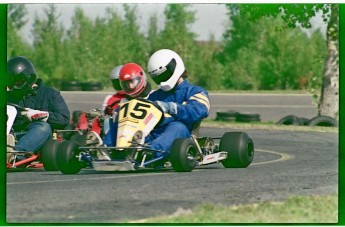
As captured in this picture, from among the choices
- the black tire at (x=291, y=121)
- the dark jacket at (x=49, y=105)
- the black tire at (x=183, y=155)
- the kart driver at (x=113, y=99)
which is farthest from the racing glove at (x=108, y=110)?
the black tire at (x=291, y=121)

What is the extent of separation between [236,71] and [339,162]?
22.3 m

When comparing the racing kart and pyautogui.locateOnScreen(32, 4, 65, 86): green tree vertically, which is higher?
pyautogui.locateOnScreen(32, 4, 65, 86): green tree

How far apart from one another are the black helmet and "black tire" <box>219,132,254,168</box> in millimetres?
2461

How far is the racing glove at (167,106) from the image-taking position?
1169 cm

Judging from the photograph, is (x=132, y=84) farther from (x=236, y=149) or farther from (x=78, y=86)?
(x=78, y=86)

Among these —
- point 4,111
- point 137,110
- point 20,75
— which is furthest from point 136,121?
point 20,75

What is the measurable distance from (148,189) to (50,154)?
2.03 metres

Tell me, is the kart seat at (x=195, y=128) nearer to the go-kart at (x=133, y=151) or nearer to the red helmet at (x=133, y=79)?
the go-kart at (x=133, y=151)

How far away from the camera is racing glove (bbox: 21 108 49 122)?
12.4m

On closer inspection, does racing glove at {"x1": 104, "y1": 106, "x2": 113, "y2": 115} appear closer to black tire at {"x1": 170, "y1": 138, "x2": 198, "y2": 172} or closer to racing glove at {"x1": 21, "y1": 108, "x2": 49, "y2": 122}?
racing glove at {"x1": 21, "y1": 108, "x2": 49, "y2": 122}

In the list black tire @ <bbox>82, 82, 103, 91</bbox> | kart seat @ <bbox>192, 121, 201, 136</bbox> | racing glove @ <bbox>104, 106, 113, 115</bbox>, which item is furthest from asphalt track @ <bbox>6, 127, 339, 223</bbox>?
black tire @ <bbox>82, 82, 103, 91</bbox>

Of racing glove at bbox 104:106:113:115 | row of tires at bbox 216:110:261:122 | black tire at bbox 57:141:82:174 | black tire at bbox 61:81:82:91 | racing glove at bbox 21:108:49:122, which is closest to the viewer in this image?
black tire at bbox 57:141:82:174

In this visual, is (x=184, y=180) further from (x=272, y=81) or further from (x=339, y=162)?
(x=272, y=81)

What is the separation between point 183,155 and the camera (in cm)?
1130
